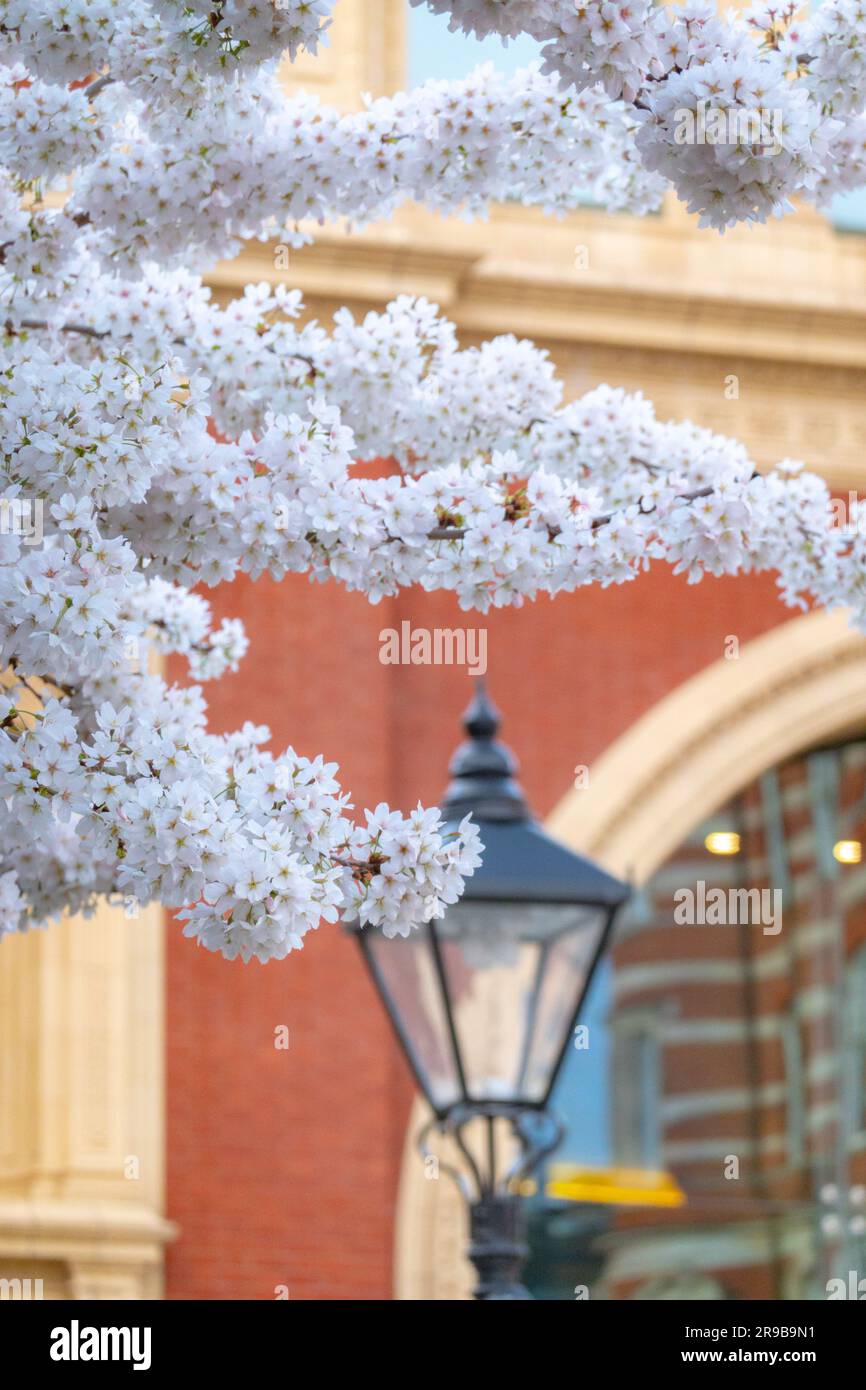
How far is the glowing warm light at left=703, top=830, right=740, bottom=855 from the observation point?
10250 millimetres

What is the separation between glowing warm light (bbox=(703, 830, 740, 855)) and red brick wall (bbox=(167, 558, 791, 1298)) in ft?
2.77

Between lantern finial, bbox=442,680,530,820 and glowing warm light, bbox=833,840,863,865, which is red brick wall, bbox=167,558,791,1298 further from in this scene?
lantern finial, bbox=442,680,530,820

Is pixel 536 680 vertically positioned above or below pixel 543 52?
above

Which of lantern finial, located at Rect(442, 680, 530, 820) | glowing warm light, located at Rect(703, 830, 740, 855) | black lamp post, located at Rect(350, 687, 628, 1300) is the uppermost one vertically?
glowing warm light, located at Rect(703, 830, 740, 855)

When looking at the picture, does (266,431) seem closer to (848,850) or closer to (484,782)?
(484,782)

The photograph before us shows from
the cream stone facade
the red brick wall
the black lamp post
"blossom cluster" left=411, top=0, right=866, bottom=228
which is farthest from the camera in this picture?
the red brick wall

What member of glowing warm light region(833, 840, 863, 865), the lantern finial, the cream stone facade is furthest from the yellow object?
the lantern finial

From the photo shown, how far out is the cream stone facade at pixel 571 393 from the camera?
336 inches

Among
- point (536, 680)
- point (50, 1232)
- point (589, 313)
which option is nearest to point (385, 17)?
point (589, 313)

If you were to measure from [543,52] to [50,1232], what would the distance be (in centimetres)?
628

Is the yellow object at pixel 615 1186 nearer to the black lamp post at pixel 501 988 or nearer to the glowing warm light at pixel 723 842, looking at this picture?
the glowing warm light at pixel 723 842

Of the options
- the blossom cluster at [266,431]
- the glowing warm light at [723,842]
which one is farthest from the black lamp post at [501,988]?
the glowing warm light at [723,842]

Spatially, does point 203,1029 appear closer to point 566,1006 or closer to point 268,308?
point 566,1006

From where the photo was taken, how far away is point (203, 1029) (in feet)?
28.8
